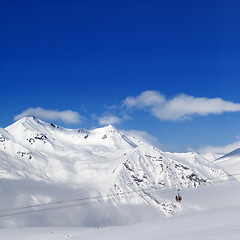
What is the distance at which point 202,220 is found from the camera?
32.3 m

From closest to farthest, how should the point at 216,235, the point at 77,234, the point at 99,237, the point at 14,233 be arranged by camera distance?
the point at 216,235
the point at 99,237
the point at 77,234
the point at 14,233

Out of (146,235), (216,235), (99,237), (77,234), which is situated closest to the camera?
(216,235)

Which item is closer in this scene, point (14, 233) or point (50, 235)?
point (50, 235)

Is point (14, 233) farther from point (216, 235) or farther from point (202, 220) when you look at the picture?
point (216, 235)

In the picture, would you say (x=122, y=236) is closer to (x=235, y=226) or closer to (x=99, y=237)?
(x=99, y=237)

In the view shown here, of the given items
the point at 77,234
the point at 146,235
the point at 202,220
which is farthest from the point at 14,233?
the point at 202,220

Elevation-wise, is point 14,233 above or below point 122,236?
above

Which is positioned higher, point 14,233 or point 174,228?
point 14,233

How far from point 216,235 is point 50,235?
1945cm

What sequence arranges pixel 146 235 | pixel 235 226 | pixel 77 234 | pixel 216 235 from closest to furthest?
pixel 216 235
pixel 235 226
pixel 146 235
pixel 77 234

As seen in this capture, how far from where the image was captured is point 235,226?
26500 mm

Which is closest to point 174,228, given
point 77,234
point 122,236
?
point 122,236

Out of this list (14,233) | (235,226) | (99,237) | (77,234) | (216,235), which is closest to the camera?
(216,235)

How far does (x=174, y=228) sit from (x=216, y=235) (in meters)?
6.15
